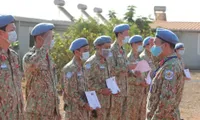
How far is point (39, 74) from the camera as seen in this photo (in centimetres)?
615

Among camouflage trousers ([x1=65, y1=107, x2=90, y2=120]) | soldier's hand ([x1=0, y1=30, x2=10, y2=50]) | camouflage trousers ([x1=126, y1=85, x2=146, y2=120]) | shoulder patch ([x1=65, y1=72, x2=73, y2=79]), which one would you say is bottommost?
camouflage trousers ([x1=126, y1=85, x2=146, y2=120])

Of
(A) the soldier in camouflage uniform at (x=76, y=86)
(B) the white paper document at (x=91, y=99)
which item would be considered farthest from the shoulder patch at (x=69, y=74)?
(B) the white paper document at (x=91, y=99)

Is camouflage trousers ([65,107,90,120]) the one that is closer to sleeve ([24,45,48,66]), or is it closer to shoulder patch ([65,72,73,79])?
shoulder patch ([65,72,73,79])

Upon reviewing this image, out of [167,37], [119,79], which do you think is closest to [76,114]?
[119,79]

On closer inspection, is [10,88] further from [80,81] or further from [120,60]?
[120,60]

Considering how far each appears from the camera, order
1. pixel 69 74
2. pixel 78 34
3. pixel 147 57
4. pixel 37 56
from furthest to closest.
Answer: pixel 78 34 < pixel 147 57 < pixel 69 74 < pixel 37 56

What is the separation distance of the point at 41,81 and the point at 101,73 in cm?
189

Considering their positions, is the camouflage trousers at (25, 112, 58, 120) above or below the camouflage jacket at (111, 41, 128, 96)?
below

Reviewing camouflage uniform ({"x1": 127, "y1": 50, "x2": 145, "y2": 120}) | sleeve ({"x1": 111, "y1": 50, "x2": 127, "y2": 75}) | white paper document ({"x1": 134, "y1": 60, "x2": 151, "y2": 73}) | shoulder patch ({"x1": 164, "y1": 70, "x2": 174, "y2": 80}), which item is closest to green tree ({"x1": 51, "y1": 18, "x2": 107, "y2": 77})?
camouflage uniform ({"x1": 127, "y1": 50, "x2": 145, "y2": 120})

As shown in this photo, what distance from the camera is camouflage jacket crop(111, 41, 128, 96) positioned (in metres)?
8.25

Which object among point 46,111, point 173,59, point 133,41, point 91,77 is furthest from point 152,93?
point 133,41

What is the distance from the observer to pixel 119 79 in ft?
27.2

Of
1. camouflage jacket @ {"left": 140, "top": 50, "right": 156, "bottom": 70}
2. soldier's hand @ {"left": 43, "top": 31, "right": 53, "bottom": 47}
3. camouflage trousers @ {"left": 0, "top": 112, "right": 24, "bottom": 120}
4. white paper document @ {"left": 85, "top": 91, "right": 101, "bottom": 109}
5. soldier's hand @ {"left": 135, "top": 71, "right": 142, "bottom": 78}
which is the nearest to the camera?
camouflage trousers @ {"left": 0, "top": 112, "right": 24, "bottom": 120}

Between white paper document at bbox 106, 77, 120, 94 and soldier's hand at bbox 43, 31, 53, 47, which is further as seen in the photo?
white paper document at bbox 106, 77, 120, 94
